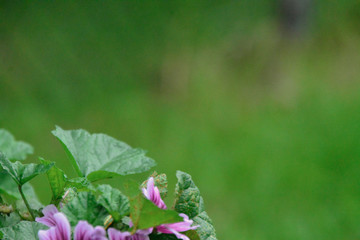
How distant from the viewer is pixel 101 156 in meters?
0.73

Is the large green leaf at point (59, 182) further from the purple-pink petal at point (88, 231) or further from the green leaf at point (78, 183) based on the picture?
the purple-pink petal at point (88, 231)

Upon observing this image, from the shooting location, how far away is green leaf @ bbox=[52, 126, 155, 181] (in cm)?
68

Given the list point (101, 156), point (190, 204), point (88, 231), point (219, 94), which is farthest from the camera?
point (219, 94)

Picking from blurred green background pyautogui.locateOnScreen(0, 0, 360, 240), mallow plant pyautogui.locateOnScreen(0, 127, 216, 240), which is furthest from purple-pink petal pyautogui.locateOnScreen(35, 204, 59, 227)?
blurred green background pyautogui.locateOnScreen(0, 0, 360, 240)

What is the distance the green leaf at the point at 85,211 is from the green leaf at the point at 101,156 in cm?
18

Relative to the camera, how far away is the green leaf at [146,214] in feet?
1.53

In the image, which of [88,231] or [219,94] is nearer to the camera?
[88,231]

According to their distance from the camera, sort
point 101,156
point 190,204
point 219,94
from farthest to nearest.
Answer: point 219,94 → point 101,156 → point 190,204

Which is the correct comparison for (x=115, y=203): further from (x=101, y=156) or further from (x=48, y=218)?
(x=101, y=156)

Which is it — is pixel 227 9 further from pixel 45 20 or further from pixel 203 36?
pixel 45 20

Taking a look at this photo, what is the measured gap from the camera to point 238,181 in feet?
9.66

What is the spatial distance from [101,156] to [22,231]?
0.74 ft

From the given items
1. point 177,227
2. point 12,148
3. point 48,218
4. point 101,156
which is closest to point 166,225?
point 177,227

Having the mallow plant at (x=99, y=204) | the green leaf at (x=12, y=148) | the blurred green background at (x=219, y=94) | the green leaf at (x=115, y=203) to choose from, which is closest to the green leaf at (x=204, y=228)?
the mallow plant at (x=99, y=204)
